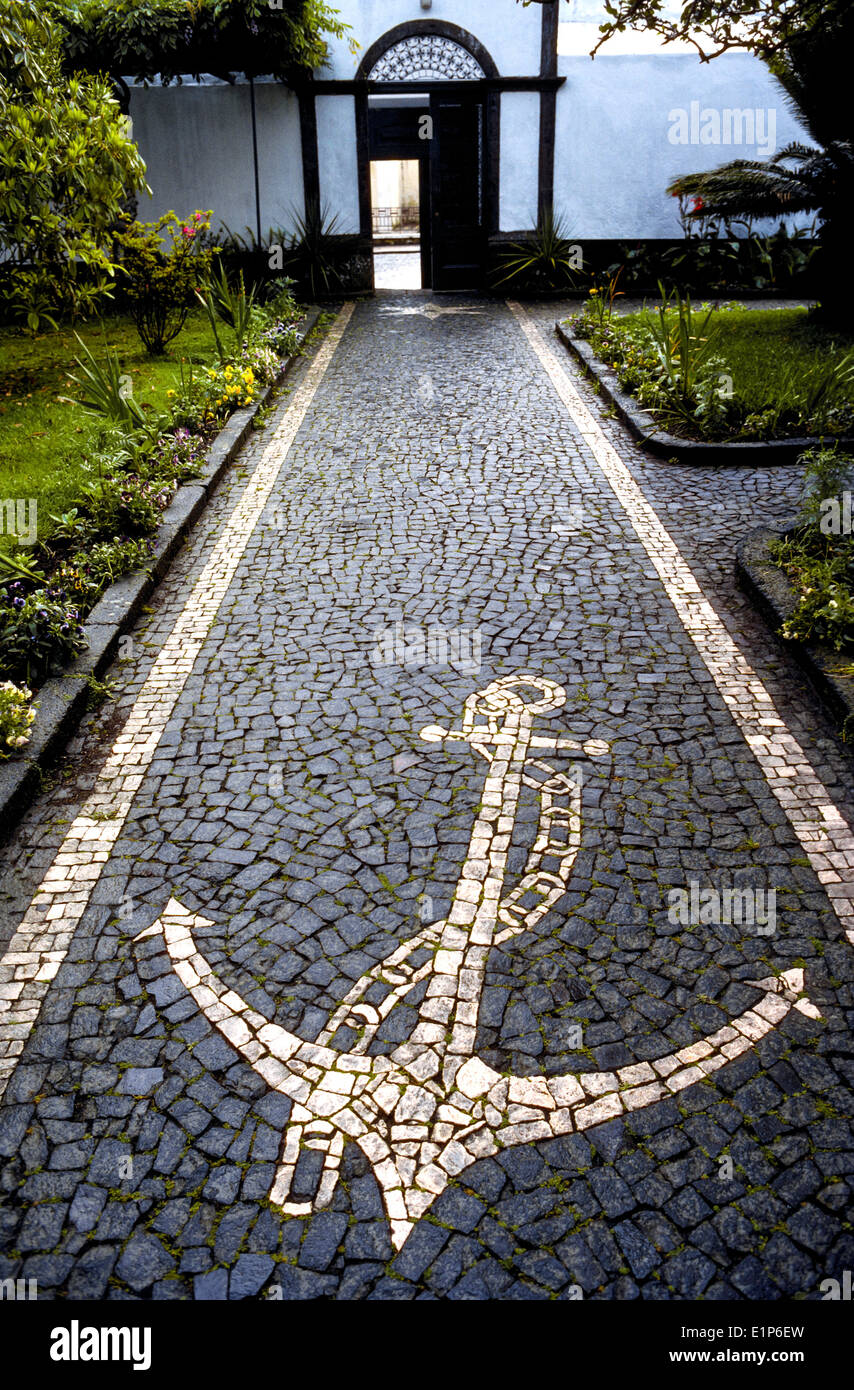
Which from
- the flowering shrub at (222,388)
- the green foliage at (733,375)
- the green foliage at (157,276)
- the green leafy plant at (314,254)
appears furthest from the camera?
→ the green leafy plant at (314,254)

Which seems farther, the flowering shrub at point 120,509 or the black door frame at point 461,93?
the black door frame at point 461,93

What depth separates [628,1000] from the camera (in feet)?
9.59

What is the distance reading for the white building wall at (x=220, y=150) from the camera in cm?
1433

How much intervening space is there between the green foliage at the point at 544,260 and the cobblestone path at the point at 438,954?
10.7 meters

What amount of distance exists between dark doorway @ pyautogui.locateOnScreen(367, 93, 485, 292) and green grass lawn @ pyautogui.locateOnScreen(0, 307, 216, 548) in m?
4.46

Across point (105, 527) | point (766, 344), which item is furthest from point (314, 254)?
point (105, 527)

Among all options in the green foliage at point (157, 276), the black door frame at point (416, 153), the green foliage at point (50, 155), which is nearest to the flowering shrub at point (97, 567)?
the green foliage at point (50, 155)

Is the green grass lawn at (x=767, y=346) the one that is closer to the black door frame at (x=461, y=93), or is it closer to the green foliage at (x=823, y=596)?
the green foliage at (x=823, y=596)

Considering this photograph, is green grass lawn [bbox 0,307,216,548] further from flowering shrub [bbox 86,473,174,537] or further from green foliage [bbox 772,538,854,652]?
green foliage [bbox 772,538,854,652]

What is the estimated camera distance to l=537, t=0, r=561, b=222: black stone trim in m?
13.9

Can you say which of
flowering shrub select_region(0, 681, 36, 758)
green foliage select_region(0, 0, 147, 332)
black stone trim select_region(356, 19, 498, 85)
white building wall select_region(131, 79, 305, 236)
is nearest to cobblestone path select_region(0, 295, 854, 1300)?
flowering shrub select_region(0, 681, 36, 758)

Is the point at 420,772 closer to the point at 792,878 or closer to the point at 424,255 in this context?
the point at 792,878

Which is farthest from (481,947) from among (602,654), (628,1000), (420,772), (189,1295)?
(602,654)

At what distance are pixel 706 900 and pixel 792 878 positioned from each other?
362 mm
